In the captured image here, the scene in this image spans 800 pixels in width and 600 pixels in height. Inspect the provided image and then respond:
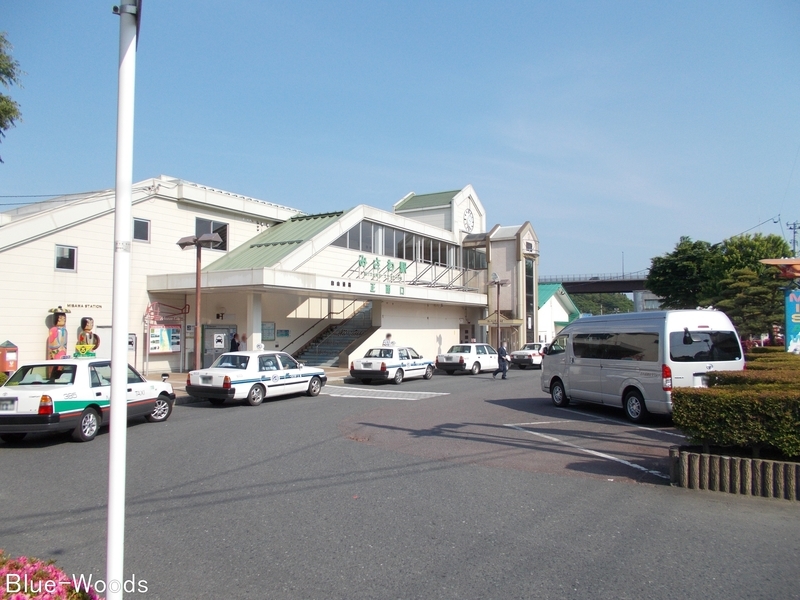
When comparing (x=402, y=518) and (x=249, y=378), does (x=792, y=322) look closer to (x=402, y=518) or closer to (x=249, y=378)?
(x=249, y=378)

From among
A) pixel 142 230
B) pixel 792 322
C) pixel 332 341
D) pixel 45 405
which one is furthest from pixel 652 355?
pixel 332 341

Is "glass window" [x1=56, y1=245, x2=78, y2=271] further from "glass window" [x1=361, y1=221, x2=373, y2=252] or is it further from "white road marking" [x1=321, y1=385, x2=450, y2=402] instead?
"glass window" [x1=361, y1=221, x2=373, y2=252]

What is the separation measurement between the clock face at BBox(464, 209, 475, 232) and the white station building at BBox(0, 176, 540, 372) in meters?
2.44

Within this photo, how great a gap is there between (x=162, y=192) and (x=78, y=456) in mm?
17787

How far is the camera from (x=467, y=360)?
2902 cm

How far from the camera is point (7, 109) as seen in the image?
43.1 feet

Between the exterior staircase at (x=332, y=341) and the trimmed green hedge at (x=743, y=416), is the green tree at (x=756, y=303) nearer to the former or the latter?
the exterior staircase at (x=332, y=341)

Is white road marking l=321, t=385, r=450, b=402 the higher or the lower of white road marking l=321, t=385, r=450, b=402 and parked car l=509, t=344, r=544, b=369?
the lower

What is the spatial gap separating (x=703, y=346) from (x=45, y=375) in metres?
12.9

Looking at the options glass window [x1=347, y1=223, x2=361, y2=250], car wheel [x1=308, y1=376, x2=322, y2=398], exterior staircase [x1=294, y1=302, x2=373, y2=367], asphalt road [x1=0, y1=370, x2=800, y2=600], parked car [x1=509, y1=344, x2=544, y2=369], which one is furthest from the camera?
parked car [x1=509, y1=344, x2=544, y2=369]

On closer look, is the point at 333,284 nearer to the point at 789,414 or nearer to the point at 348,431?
the point at 348,431

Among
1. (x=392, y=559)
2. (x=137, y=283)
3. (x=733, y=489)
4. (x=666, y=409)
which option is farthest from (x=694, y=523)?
(x=137, y=283)

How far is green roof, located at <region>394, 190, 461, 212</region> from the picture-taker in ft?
144

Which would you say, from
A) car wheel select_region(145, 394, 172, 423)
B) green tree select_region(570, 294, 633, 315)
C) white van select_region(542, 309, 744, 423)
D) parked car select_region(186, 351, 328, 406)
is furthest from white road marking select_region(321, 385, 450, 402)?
green tree select_region(570, 294, 633, 315)
